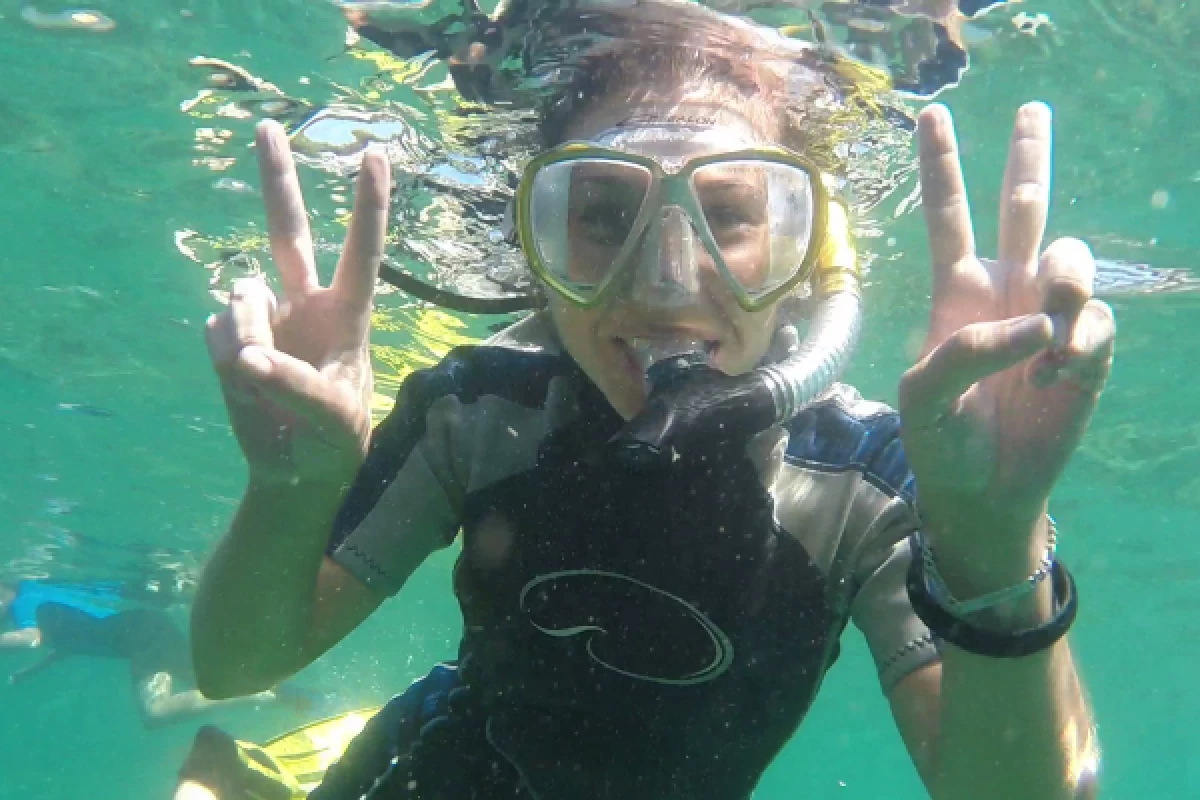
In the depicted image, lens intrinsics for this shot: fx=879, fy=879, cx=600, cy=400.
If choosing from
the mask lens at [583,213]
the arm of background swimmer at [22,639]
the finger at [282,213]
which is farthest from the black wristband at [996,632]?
the arm of background swimmer at [22,639]

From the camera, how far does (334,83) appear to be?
767 centimetres

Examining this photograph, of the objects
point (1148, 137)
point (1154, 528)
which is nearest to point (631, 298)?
point (1148, 137)

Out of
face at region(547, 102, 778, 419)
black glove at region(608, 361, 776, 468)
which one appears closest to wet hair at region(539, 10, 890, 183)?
face at region(547, 102, 778, 419)

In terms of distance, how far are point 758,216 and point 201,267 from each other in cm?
1034

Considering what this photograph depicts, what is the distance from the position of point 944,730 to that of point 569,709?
4.47 feet

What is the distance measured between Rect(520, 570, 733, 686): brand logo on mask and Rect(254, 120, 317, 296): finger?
1493 mm

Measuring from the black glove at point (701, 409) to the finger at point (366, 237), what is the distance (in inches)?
46.4

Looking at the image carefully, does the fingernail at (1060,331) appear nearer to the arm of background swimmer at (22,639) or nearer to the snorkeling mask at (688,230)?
the snorkeling mask at (688,230)

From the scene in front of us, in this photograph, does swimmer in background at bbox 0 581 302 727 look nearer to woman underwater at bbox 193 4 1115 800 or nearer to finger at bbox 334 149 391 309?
woman underwater at bbox 193 4 1115 800

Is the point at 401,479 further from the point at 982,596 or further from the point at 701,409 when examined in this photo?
the point at 982,596

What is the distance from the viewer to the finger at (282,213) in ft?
10.8

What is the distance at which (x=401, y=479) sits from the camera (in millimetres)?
3936

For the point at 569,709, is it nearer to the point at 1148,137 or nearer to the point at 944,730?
the point at 944,730

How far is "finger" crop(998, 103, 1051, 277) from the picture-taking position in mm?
2721
